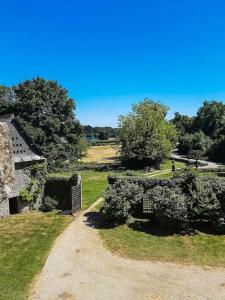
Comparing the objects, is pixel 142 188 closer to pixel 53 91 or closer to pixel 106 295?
pixel 106 295

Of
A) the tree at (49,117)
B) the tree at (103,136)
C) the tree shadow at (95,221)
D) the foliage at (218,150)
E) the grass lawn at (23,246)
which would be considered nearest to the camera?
the grass lawn at (23,246)

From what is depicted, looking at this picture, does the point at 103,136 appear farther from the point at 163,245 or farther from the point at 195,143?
the point at 163,245

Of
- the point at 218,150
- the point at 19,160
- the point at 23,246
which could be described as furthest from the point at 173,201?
the point at 218,150

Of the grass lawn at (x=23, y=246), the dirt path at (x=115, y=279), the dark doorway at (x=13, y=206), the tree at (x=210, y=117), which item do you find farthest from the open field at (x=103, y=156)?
the dirt path at (x=115, y=279)

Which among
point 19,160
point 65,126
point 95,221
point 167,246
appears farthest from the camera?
point 65,126

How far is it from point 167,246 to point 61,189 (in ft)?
42.0

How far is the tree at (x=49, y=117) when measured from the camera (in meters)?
52.9

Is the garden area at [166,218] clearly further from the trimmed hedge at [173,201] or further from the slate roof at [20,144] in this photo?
the slate roof at [20,144]

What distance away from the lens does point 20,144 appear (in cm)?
3178

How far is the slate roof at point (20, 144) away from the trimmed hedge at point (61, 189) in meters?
2.43

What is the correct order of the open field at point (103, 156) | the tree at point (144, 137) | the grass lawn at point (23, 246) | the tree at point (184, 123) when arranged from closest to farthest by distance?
1. the grass lawn at point (23, 246)
2. the tree at point (144, 137)
3. the open field at point (103, 156)
4. the tree at point (184, 123)

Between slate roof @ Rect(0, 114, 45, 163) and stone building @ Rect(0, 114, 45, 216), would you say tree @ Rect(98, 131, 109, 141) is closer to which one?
slate roof @ Rect(0, 114, 45, 163)

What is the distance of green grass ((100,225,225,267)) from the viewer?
19000mm

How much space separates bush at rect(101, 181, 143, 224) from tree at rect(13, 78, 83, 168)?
28414 mm
